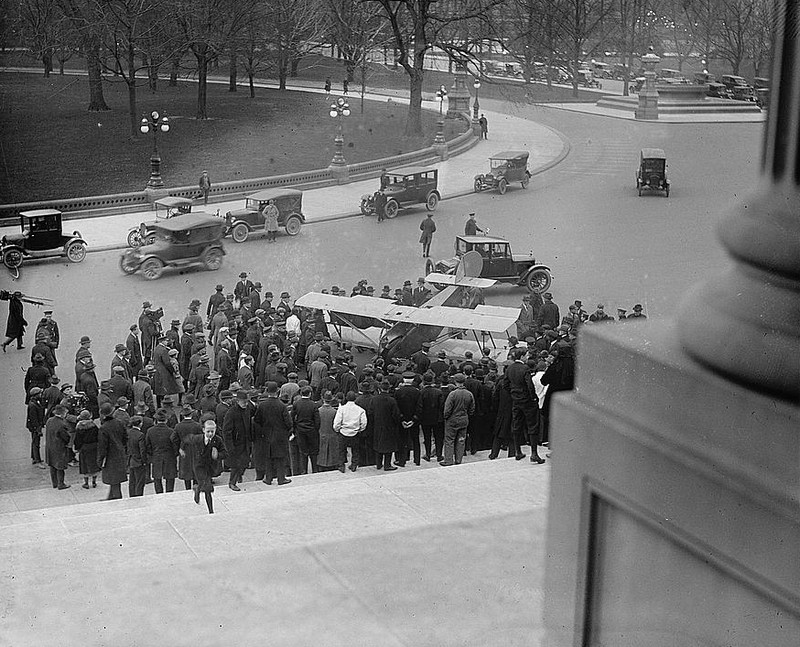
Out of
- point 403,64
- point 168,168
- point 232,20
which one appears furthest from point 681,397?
point 168,168

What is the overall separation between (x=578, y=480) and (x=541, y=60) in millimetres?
7200

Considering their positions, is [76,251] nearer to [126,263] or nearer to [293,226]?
[126,263]

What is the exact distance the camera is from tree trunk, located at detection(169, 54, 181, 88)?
10.7m

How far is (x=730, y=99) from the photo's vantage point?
4090 millimetres

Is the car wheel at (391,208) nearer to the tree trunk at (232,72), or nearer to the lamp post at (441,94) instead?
the lamp post at (441,94)

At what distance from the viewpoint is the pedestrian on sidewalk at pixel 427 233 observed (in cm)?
1251

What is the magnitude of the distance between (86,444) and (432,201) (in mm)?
5591

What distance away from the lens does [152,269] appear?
1218cm

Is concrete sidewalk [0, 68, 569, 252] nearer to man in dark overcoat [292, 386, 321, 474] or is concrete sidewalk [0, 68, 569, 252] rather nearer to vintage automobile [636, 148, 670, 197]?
vintage automobile [636, 148, 670, 197]

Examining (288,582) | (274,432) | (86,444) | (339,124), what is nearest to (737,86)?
(288,582)

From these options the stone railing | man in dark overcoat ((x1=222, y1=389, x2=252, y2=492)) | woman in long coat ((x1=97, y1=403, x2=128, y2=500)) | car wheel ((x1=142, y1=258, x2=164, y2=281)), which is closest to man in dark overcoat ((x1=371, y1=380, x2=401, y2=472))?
man in dark overcoat ((x1=222, y1=389, x2=252, y2=492))

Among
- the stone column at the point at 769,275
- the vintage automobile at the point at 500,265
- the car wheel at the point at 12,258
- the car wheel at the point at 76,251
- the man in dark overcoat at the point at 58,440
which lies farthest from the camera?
the car wheel at the point at 12,258

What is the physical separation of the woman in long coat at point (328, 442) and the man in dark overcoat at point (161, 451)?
1130mm

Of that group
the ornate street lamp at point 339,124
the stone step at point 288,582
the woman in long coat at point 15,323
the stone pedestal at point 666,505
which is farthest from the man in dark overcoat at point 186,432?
the stone pedestal at point 666,505
